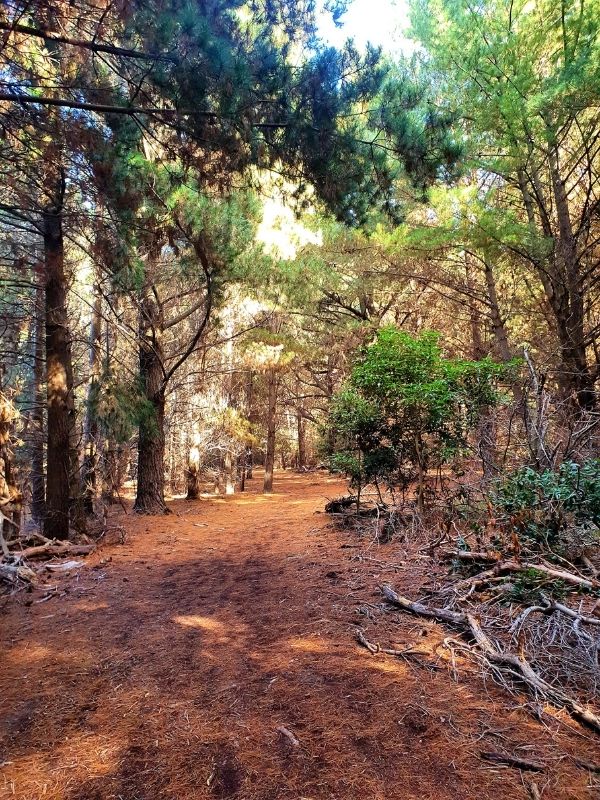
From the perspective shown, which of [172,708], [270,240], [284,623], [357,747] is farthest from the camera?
[270,240]

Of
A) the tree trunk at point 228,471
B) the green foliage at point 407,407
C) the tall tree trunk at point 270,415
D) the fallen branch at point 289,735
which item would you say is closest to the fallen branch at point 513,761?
the fallen branch at point 289,735

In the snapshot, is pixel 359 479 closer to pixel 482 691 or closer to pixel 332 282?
pixel 482 691

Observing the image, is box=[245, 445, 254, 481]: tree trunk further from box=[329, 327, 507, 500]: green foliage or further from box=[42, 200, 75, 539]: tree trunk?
box=[329, 327, 507, 500]: green foliage

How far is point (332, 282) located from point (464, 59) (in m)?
5.00

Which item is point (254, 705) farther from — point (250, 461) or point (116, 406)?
point (250, 461)

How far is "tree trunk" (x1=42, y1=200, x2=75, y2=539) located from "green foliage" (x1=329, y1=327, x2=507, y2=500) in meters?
4.06

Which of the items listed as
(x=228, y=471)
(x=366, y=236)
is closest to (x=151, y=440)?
(x=228, y=471)

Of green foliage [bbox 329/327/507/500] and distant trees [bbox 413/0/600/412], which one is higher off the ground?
distant trees [bbox 413/0/600/412]

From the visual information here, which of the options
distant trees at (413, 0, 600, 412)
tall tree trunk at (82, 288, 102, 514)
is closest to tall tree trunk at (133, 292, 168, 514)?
tall tree trunk at (82, 288, 102, 514)

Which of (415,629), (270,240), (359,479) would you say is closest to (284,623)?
(415,629)

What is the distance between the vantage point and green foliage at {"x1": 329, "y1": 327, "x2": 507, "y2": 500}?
6.23 m

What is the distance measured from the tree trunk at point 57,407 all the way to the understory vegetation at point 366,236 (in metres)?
0.03

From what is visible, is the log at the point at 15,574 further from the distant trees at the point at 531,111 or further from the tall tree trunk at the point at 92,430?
the distant trees at the point at 531,111

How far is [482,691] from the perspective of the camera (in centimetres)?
258
